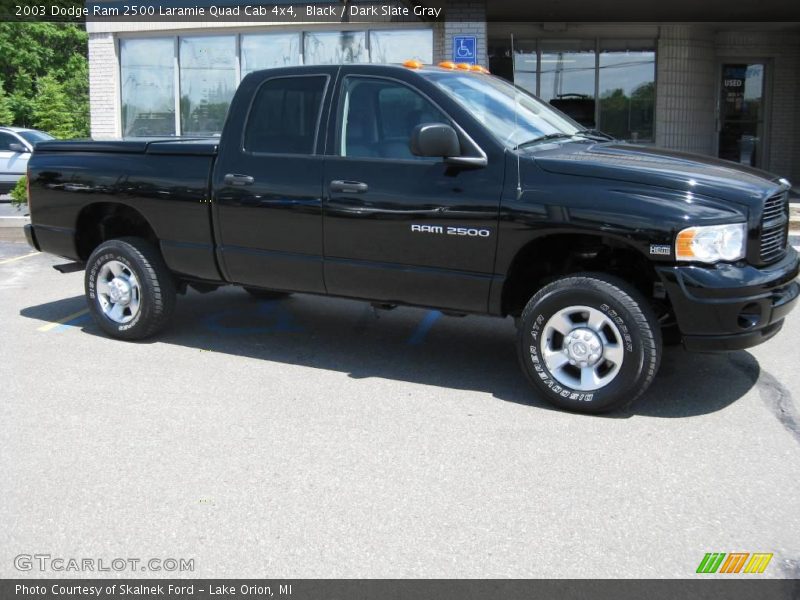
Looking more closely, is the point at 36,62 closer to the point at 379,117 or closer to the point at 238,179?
the point at 238,179

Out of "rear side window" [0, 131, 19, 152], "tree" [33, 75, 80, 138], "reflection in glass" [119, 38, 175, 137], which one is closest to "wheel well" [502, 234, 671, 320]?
"reflection in glass" [119, 38, 175, 137]

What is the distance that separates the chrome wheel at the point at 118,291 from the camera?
673cm

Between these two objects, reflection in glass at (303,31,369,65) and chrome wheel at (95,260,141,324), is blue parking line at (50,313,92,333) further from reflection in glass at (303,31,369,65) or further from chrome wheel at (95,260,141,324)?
reflection in glass at (303,31,369,65)

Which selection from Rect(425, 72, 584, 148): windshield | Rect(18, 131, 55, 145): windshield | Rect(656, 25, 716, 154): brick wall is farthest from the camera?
Rect(18, 131, 55, 145): windshield

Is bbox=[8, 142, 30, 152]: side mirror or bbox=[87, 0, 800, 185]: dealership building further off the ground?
bbox=[87, 0, 800, 185]: dealership building

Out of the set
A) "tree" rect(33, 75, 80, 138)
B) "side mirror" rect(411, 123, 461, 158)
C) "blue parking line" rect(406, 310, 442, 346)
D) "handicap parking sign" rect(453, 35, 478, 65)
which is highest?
"handicap parking sign" rect(453, 35, 478, 65)

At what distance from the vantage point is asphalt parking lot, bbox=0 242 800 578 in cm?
357

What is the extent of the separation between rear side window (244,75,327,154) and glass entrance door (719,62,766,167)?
44.5 feet

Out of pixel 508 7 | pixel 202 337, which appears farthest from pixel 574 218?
pixel 508 7

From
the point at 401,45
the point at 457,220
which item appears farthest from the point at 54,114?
the point at 457,220

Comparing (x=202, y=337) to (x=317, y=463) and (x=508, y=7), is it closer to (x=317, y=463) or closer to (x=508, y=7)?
(x=317, y=463)

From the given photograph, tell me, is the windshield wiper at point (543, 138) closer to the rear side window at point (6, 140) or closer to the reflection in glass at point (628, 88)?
the reflection in glass at point (628, 88)

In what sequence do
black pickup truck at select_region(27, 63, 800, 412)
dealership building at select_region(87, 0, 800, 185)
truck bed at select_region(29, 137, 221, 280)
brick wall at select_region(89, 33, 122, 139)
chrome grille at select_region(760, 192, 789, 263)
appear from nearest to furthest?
black pickup truck at select_region(27, 63, 800, 412) < chrome grille at select_region(760, 192, 789, 263) < truck bed at select_region(29, 137, 221, 280) < dealership building at select_region(87, 0, 800, 185) < brick wall at select_region(89, 33, 122, 139)

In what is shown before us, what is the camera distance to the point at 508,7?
48.4 feet
